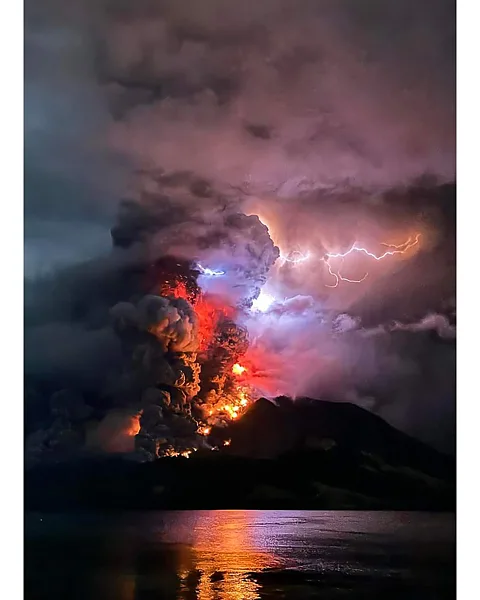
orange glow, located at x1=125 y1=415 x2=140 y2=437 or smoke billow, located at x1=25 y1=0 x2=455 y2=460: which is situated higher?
smoke billow, located at x1=25 y1=0 x2=455 y2=460

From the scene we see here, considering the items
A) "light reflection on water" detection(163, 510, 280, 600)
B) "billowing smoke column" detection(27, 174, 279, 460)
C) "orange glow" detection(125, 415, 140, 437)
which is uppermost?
"billowing smoke column" detection(27, 174, 279, 460)

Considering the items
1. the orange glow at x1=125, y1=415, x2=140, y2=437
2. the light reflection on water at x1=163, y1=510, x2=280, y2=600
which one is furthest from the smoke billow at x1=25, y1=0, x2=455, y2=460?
the light reflection on water at x1=163, y1=510, x2=280, y2=600

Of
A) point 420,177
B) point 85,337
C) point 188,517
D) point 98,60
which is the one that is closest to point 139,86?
point 98,60

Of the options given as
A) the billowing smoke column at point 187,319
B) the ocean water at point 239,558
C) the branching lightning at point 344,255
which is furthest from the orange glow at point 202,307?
the ocean water at point 239,558

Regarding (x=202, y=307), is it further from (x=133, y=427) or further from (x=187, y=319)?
(x=133, y=427)

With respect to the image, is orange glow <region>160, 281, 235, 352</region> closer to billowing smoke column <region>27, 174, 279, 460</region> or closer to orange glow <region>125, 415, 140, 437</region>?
billowing smoke column <region>27, 174, 279, 460</region>

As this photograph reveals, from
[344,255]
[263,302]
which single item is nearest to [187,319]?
[263,302]
